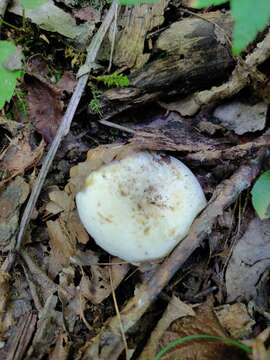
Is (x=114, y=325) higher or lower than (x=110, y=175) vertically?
lower

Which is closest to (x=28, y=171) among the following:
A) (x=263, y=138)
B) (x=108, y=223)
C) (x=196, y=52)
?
(x=108, y=223)

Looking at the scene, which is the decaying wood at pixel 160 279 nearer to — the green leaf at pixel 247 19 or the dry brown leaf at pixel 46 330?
the dry brown leaf at pixel 46 330

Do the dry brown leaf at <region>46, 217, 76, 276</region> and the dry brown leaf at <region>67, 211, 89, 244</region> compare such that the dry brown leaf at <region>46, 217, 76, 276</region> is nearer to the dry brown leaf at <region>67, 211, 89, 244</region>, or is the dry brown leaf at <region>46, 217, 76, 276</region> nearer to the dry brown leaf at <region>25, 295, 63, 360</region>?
the dry brown leaf at <region>67, 211, 89, 244</region>

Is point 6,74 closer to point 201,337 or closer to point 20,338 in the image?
point 20,338

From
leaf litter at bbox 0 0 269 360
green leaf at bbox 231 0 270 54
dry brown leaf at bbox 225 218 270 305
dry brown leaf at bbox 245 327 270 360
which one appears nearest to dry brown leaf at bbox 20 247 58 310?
leaf litter at bbox 0 0 269 360

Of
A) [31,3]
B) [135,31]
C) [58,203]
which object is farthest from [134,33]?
[58,203]

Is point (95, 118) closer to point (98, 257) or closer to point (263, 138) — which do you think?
point (98, 257)

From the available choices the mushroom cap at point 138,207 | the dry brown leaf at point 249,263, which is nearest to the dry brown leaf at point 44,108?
the mushroom cap at point 138,207
